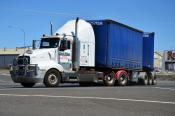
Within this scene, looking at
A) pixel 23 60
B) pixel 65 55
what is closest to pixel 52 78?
pixel 65 55

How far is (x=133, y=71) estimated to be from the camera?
34.7m

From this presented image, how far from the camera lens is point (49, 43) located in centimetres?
2770

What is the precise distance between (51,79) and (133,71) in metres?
9.66

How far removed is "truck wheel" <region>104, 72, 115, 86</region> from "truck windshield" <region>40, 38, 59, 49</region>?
5.30 metres

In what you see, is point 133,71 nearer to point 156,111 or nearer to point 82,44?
point 82,44

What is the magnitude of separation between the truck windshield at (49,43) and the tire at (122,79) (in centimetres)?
670

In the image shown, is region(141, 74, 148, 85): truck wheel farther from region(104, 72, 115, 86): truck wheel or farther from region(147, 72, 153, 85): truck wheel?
region(104, 72, 115, 86): truck wheel

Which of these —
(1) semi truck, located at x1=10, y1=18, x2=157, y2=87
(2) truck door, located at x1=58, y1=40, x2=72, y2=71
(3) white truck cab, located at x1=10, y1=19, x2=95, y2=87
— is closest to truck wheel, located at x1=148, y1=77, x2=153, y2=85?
(1) semi truck, located at x1=10, y1=18, x2=157, y2=87

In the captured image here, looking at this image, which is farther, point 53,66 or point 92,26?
point 92,26

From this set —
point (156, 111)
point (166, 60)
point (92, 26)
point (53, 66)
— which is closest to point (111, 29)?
point (92, 26)

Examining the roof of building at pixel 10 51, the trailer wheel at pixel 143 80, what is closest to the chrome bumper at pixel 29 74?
the trailer wheel at pixel 143 80

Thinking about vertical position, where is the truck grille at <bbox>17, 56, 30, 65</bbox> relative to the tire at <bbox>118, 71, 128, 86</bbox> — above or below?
above

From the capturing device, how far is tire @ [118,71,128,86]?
107 feet

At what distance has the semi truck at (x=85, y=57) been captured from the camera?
26500mm
